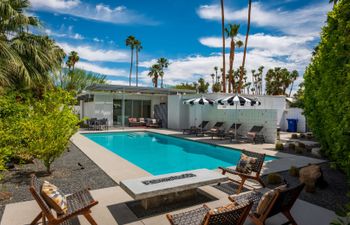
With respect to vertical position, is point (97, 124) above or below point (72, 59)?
below

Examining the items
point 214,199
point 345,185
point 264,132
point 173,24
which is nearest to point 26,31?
point 214,199

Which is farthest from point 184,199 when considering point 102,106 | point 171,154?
point 102,106

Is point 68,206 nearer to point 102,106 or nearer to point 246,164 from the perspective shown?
point 246,164

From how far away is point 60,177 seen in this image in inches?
254

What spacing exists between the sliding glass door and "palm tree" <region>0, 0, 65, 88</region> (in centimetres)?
1327

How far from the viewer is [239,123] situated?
15.1 m

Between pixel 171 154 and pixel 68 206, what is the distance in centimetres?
805

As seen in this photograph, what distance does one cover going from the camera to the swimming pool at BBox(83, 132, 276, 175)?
30.5 ft

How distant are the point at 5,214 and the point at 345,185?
310 inches

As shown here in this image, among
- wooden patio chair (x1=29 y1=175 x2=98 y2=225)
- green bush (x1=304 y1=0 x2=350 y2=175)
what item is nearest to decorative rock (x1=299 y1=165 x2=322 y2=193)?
green bush (x1=304 y1=0 x2=350 y2=175)

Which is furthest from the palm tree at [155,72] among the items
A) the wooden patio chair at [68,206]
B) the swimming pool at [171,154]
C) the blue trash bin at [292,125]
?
the wooden patio chair at [68,206]

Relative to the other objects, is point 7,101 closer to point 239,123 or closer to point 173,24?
point 239,123

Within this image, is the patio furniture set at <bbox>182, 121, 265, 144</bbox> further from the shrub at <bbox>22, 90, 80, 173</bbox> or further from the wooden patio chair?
the wooden patio chair

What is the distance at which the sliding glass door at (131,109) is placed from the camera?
909 inches
